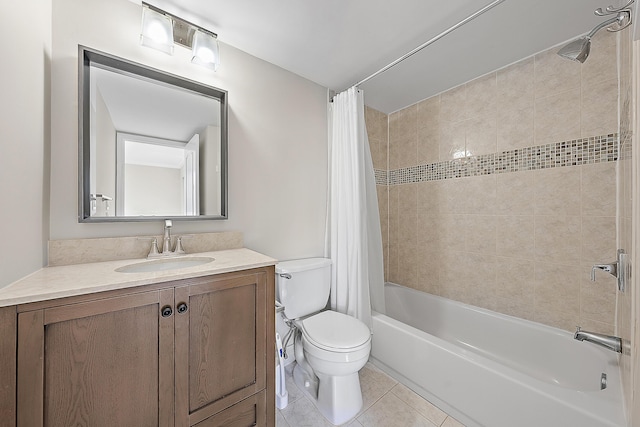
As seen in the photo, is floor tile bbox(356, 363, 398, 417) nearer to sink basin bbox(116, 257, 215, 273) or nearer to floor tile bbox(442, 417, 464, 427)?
floor tile bbox(442, 417, 464, 427)

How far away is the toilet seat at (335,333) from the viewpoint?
1.25m

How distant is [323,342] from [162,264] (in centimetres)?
92

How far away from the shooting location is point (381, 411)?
1.33 metres

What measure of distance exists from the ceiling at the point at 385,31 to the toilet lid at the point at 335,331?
1749 mm

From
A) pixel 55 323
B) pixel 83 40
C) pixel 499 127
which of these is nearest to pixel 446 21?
pixel 499 127

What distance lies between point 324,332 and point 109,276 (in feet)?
3.44

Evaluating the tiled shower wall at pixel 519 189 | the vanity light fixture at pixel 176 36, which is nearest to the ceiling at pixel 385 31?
the vanity light fixture at pixel 176 36

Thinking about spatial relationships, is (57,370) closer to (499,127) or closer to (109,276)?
(109,276)

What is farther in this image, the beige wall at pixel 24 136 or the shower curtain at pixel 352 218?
the shower curtain at pixel 352 218

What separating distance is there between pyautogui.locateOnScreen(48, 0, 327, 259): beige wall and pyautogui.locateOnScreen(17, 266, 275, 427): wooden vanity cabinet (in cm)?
55

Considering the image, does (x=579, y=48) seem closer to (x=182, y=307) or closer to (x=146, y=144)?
(x=182, y=307)

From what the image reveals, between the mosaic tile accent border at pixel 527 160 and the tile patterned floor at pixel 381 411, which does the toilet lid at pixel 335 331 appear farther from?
the mosaic tile accent border at pixel 527 160

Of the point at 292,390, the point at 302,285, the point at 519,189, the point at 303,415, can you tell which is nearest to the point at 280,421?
the point at 303,415

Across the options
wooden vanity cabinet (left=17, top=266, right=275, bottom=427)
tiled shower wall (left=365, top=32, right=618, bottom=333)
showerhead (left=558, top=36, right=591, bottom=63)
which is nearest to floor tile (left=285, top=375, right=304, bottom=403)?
wooden vanity cabinet (left=17, top=266, right=275, bottom=427)
